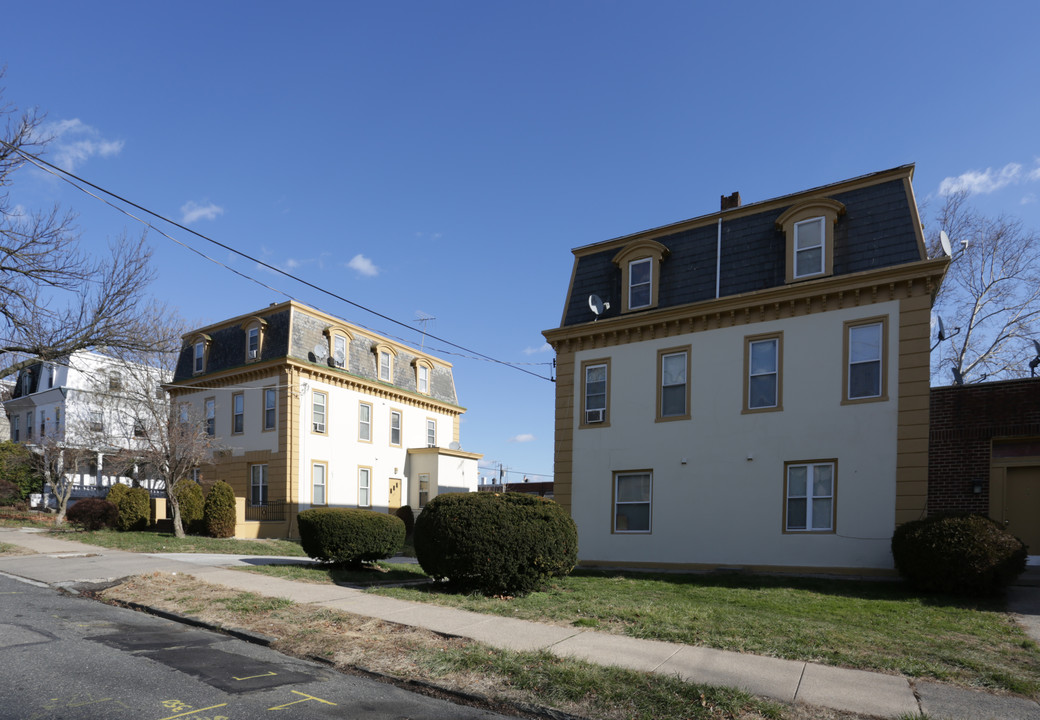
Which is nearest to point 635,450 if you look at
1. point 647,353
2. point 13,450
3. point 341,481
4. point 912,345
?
point 647,353

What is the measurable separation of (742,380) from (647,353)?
8.54 feet

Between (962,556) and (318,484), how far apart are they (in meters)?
23.6

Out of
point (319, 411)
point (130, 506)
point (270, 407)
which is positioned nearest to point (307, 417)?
point (319, 411)

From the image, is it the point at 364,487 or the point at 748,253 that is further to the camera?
the point at 364,487

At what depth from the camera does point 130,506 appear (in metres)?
25.8

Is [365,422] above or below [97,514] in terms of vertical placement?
above

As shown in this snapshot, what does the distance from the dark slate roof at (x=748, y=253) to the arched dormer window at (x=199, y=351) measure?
19.6 m

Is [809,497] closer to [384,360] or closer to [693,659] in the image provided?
[693,659]

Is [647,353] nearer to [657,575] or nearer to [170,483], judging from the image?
[657,575]

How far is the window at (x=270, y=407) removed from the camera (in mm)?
28828

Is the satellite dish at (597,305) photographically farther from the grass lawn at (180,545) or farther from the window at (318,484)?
the window at (318,484)

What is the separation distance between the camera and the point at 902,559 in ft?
42.8

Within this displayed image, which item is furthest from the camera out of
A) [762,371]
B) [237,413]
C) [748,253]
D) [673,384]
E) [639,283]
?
[237,413]

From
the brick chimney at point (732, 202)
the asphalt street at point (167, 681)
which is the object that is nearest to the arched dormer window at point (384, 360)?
the brick chimney at point (732, 202)
